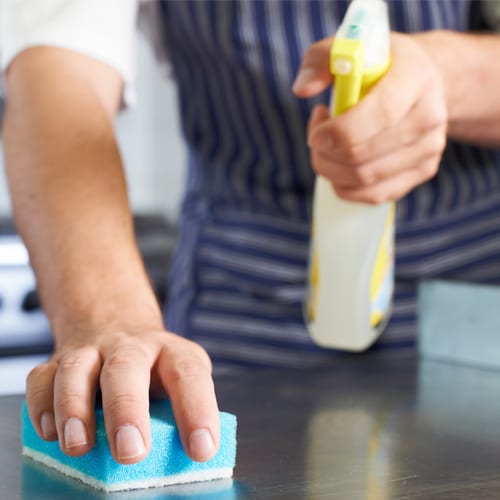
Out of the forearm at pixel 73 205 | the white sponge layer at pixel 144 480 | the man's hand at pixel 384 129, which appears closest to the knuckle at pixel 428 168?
the man's hand at pixel 384 129

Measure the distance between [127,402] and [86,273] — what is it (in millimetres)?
201

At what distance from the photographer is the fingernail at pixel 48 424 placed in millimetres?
541

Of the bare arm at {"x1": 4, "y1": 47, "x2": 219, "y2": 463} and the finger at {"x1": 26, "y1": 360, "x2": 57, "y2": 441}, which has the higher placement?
the bare arm at {"x1": 4, "y1": 47, "x2": 219, "y2": 463}

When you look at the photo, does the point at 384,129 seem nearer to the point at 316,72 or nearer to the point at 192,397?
the point at 316,72

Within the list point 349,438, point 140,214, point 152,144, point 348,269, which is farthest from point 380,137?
point 152,144

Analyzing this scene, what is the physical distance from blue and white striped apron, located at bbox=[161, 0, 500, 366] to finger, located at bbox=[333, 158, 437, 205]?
8.6 inches

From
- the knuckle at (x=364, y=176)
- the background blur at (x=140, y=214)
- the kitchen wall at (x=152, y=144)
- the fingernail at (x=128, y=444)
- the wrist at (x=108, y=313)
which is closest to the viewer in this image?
the fingernail at (x=128, y=444)

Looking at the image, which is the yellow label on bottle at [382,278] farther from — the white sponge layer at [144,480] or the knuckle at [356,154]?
the white sponge layer at [144,480]

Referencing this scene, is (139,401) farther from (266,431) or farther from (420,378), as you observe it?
(420,378)

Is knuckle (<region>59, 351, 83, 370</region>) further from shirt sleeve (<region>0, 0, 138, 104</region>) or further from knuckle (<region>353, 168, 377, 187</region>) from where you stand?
shirt sleeve (<region>0, 0, 138, 104</region>)

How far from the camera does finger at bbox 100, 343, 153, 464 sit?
0.49m

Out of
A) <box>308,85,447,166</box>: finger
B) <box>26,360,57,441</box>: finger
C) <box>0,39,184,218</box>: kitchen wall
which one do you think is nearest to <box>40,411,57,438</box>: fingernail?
<box>26,360,57,441</box>: finger

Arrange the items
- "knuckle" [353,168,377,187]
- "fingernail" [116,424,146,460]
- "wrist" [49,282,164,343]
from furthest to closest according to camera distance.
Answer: "knuckle" [353,168,377,187]
"wrist" [49,282,164,343]
"fingernail" [116,424,146,460]

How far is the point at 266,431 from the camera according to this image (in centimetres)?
64
